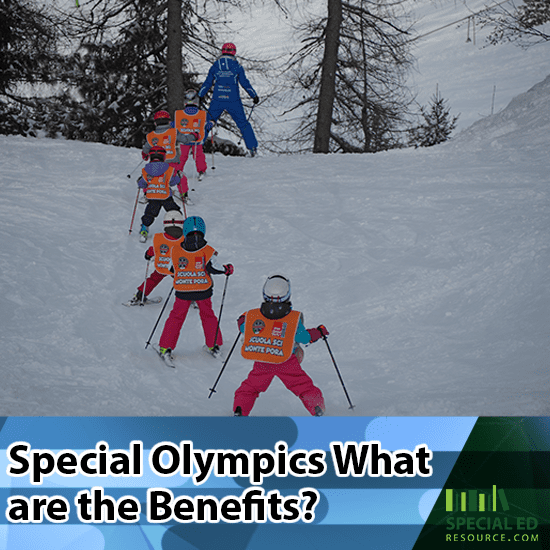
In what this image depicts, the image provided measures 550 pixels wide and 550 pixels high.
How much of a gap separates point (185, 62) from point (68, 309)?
1218cm

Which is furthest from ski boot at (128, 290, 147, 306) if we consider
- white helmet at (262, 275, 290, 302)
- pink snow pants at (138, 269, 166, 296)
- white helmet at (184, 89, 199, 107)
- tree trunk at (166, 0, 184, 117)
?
tree trunk at (166, 0, 184, 117)

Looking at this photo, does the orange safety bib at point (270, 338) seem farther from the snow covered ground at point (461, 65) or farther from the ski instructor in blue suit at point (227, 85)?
the snow covered ground at point (461, 65)

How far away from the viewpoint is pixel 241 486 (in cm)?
322

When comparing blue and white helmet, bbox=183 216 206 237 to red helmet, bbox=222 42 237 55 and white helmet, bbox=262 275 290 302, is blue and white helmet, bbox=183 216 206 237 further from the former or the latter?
red helmet, bbox=222 42 237 55

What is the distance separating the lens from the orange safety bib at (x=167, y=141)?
955cm

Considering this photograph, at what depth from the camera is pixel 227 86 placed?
1207 cm

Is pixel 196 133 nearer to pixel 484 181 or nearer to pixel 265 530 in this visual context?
pixel 484 181

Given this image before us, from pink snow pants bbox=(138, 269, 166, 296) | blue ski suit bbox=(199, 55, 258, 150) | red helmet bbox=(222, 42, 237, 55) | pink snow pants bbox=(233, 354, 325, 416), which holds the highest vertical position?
red helmet bbox=(222, 42, 237, 55)

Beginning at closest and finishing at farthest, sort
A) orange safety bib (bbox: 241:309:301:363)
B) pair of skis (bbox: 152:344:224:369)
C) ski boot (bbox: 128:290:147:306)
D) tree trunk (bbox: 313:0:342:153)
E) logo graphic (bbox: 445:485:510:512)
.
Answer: logo graphic (bbox: 445:485:510:512), orange safety bib (bbox: 241:309:301:363), pair of skis (bbox: 152:344:224:369), ski boot (bbox: 128:290:147:306), tree trunk (bbox: 313:0:342:153)

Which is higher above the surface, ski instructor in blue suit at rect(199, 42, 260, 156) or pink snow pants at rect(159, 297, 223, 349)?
ski instructor in blue suit at rect(199, 42, 260, 156)

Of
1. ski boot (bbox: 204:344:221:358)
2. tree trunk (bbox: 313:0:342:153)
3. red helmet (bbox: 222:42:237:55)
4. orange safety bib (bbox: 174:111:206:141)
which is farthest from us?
tree trunk (bbox: 313:0:342:153)

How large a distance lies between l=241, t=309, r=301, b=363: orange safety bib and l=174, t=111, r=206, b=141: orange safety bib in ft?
22.3

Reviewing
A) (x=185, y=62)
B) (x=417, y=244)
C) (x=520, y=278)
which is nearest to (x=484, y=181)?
(x=417, y=244)

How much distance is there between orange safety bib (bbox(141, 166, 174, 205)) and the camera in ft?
28.5
